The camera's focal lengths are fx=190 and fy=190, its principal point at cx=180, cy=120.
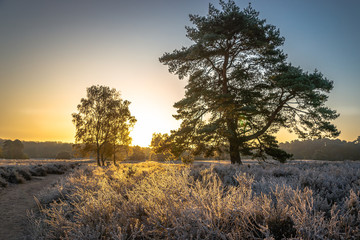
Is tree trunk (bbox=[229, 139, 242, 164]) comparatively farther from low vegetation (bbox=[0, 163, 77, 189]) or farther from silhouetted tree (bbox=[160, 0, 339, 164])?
low vegetation (bbox=[0, 163, 77, 189])

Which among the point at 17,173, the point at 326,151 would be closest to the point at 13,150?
the point at 17,173

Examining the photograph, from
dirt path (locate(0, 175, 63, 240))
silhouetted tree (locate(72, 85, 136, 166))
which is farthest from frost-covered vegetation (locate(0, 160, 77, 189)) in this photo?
silhouetted tree (locate(72, 85, 136, 166))

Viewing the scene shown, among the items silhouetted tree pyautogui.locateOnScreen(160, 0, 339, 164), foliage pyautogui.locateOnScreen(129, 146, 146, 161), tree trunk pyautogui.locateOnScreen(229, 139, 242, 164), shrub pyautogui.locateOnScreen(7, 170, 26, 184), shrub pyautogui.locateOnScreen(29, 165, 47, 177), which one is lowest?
foliage pyautogui.locateOnScreen(129, 146, 146, 161)

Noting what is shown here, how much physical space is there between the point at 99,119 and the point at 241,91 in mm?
22131

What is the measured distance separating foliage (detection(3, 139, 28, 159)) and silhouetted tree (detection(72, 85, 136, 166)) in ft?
176

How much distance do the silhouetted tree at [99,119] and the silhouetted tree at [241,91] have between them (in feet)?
56.7

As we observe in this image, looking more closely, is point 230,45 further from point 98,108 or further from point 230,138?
point 98,108

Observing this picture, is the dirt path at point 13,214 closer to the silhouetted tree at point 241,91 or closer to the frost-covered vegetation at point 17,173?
the frost-covered vegetation at point 17,173

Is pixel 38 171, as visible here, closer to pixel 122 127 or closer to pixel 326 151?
pixel 122 127

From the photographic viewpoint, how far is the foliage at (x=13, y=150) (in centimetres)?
6488

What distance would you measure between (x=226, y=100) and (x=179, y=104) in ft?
11.4

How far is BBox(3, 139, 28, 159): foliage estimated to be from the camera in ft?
213

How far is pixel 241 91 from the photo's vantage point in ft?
50.8

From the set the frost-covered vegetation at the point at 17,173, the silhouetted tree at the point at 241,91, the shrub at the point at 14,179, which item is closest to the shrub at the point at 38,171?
the frost-covered vegetation at the point at 17,173
